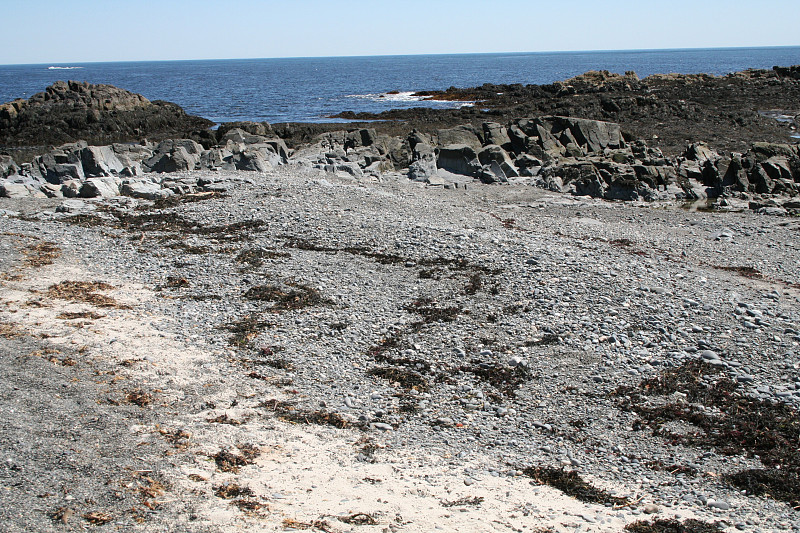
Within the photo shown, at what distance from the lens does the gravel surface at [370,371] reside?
7027 millimetres

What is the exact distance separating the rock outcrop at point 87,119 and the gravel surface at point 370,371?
85.0ft

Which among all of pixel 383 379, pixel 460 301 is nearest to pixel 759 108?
pixel 460 301

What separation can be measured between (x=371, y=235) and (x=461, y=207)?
21.2ft

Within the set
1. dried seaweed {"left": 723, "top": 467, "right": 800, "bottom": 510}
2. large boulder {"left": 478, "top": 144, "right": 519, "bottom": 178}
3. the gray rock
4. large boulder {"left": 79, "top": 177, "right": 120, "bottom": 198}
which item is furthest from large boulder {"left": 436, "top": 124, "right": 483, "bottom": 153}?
dried seaweed {"left": 723, "top": 467, "right": 800, "bottom": 510}

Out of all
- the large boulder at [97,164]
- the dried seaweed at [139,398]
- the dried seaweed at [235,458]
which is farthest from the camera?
the large boulder at [97,164]

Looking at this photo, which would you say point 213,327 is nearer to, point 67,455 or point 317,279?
point 317,279

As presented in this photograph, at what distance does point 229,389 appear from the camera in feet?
31.6

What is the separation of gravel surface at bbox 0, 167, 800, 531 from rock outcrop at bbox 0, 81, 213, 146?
2590 centimetres

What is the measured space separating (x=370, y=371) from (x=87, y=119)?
42067 millimetres

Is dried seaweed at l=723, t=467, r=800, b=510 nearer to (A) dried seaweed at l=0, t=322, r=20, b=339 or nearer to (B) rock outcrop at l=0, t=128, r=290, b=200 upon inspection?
(A) dried seaweed at l=0, t=322, r=20, b=339

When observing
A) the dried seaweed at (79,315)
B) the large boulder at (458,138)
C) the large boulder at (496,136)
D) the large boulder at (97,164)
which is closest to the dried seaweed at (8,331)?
Result: the dried seaweed at (79,315)

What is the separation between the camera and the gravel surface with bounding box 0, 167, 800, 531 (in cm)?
703

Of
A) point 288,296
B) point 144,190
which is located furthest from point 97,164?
point 288,296

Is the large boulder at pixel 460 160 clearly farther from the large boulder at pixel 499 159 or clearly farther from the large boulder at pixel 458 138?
the large boulder at pixel 458 138
